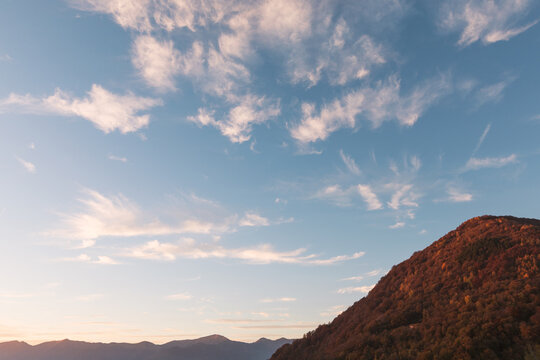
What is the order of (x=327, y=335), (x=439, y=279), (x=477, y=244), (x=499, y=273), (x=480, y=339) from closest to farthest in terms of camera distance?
(x=480, y=339)
(x=499, y=273)
(x=439, y=279)
(x=477, y=244)
(x=327, y=335)

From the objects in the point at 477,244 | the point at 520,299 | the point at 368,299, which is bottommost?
the point at 520,299

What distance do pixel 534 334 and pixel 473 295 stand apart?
9741 mm

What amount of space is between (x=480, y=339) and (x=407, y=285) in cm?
2051

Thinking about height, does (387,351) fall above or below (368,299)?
below

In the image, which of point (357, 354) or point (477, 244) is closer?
point (357, 354)

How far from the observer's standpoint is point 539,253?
35125mm

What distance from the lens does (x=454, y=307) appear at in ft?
100

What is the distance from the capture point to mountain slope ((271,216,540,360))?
23094 mm

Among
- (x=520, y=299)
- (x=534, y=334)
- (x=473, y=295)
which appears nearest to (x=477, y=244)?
(x=473, y=295)

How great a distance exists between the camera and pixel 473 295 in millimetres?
30984

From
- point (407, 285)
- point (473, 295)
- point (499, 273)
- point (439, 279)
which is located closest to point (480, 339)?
point (473, 295)

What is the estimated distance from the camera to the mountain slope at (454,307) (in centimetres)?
2309

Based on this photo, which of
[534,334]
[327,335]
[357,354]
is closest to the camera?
[534,334]

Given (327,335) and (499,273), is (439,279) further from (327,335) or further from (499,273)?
(327,335)
